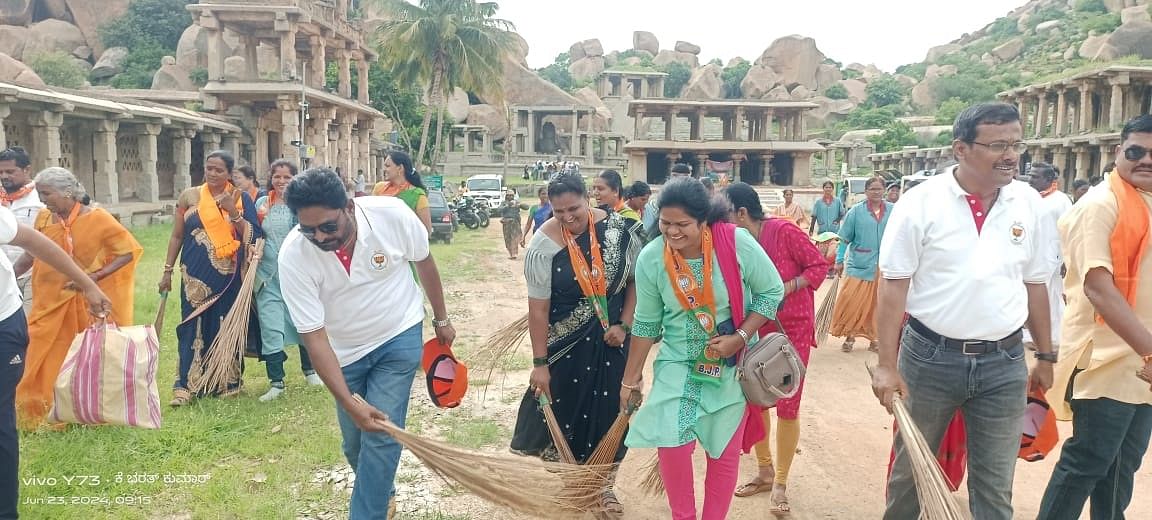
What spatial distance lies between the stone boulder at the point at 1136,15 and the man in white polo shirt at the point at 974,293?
58.7m

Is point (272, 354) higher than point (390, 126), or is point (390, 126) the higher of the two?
point (390, 126)

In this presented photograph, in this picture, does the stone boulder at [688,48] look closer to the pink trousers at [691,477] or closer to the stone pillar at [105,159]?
the stone pillar at [105,159]

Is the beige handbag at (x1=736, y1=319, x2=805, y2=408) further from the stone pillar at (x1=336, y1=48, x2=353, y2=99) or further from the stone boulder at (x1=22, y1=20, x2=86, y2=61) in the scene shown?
the stone boulder at (x1=22, y1=20, x2=86, y2=61)

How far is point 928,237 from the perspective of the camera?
9.10ft

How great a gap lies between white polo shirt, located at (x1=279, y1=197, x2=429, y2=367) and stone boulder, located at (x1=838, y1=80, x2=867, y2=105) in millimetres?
69540

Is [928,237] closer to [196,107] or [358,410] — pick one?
[358,410]

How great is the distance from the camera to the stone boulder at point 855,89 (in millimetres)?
68438

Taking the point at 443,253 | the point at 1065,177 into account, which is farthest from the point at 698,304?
the point at 1065,177

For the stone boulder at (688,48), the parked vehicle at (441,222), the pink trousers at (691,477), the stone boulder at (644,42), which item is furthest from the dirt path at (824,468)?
the stone boulder at (644,42)

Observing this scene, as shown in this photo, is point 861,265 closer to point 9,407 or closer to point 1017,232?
point 1017,232

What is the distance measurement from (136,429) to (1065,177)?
34002mm

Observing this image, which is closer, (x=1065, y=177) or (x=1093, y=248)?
(x=1093, y=248)

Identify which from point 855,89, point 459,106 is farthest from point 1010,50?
point 459,106

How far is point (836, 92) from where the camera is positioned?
67.8m
